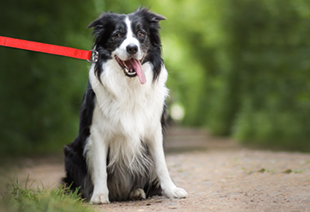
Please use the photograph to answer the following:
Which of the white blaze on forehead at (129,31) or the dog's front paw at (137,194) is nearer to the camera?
the white blaze on forehead at (129,31)

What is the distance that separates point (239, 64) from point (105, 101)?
12.5 m

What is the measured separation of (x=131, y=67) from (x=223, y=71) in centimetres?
1313

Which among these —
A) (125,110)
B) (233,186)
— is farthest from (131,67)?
(233,186)

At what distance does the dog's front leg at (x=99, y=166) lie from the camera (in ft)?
12.8

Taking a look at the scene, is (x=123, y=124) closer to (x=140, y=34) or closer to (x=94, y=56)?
(x=94, y=56)

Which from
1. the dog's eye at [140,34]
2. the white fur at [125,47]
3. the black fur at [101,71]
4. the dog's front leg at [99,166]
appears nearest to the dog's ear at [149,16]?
the black fur at [101,71]

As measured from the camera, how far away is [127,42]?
3.86 meters

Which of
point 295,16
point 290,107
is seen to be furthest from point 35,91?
point 295,16

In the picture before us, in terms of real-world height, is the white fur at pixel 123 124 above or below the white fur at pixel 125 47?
below

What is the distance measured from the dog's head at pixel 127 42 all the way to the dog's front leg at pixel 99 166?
734 mm

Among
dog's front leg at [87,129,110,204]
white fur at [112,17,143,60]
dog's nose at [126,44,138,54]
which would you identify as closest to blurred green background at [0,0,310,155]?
dog's front leg at [87,129,110,204]

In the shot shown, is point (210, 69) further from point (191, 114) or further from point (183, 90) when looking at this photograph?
point (183, 90)

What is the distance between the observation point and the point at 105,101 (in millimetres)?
3945

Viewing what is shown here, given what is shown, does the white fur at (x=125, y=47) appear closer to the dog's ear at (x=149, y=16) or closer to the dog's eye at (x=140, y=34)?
the dog's eye at (x=140, y=34)
